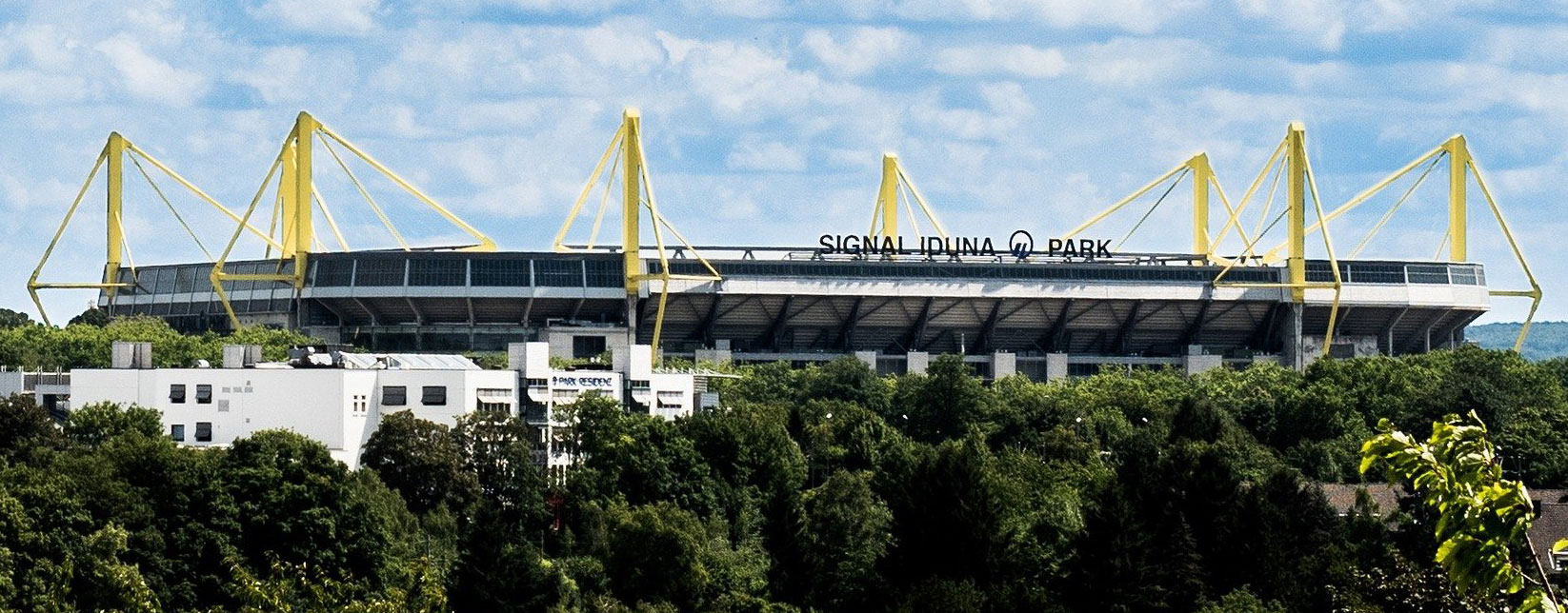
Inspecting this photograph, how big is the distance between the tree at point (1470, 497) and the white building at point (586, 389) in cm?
8963

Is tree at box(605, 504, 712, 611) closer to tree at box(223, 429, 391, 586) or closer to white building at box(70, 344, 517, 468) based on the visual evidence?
tree at box(223, 429, 391, 586)

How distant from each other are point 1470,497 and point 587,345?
169 meters

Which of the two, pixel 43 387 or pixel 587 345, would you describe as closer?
pixel 43 387

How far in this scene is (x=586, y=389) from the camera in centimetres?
12838

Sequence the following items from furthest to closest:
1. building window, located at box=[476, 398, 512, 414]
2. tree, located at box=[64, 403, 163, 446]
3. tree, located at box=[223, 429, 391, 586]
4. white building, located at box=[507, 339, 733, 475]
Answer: building window, located at box=[476, 398, 512, 414], white building, located at box=[507, 339, 733, 475], tree, located at box=[64, 403, 163, 446], tree, located at box=[223, 429, 391, 586]

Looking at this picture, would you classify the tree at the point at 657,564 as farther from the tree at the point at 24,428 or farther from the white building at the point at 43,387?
the white building at the point at 43,387

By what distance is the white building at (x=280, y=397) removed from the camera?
11456cm

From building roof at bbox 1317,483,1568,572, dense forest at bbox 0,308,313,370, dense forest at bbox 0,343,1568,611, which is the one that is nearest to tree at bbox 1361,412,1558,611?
dense forest at bbox 0,343,1568,611

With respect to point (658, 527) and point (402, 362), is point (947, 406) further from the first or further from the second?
point (658, 527)

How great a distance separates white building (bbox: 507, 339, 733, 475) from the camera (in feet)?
396

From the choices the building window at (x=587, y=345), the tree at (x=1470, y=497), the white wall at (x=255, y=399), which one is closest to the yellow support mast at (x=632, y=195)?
the building window at (x=587, y=345)

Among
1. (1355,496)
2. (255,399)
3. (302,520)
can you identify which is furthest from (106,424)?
(1355,496)

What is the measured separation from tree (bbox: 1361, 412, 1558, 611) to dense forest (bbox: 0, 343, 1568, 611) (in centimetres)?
3210

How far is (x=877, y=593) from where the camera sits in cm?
8762
